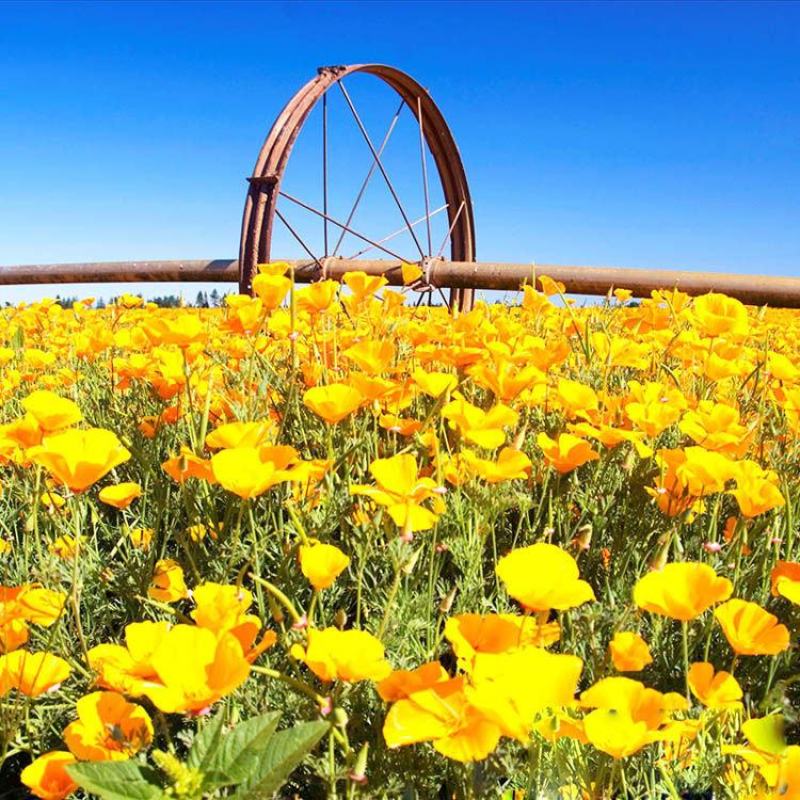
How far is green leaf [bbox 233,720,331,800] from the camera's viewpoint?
778mm

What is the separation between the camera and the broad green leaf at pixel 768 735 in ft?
2.67

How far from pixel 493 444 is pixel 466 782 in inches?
21.9

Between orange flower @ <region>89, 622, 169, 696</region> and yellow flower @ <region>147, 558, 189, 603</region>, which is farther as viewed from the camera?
yellow flower @ <region>147, 558, 189, 603</region>

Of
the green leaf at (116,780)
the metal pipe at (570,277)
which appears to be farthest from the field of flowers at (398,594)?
the metal pipe at (570,277)

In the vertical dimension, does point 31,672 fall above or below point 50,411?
below

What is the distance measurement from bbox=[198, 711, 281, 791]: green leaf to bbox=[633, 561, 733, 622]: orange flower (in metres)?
0.44

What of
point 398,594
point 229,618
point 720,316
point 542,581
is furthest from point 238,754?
point 720,316

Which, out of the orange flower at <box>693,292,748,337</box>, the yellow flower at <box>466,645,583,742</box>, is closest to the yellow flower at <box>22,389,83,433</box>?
the yellow flower at <box>466,645,583,742</box>

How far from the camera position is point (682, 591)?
3.02 ft

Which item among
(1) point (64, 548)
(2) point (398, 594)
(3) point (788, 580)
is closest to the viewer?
(3) point (788, 580)

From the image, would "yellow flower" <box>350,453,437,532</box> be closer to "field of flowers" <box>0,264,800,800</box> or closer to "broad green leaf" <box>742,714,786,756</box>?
"field of flowers" <box>0,264,800,800</box>

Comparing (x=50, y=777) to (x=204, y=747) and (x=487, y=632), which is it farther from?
(x=487, y=632)

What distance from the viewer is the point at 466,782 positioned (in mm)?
840

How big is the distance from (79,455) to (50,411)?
0.62ft
